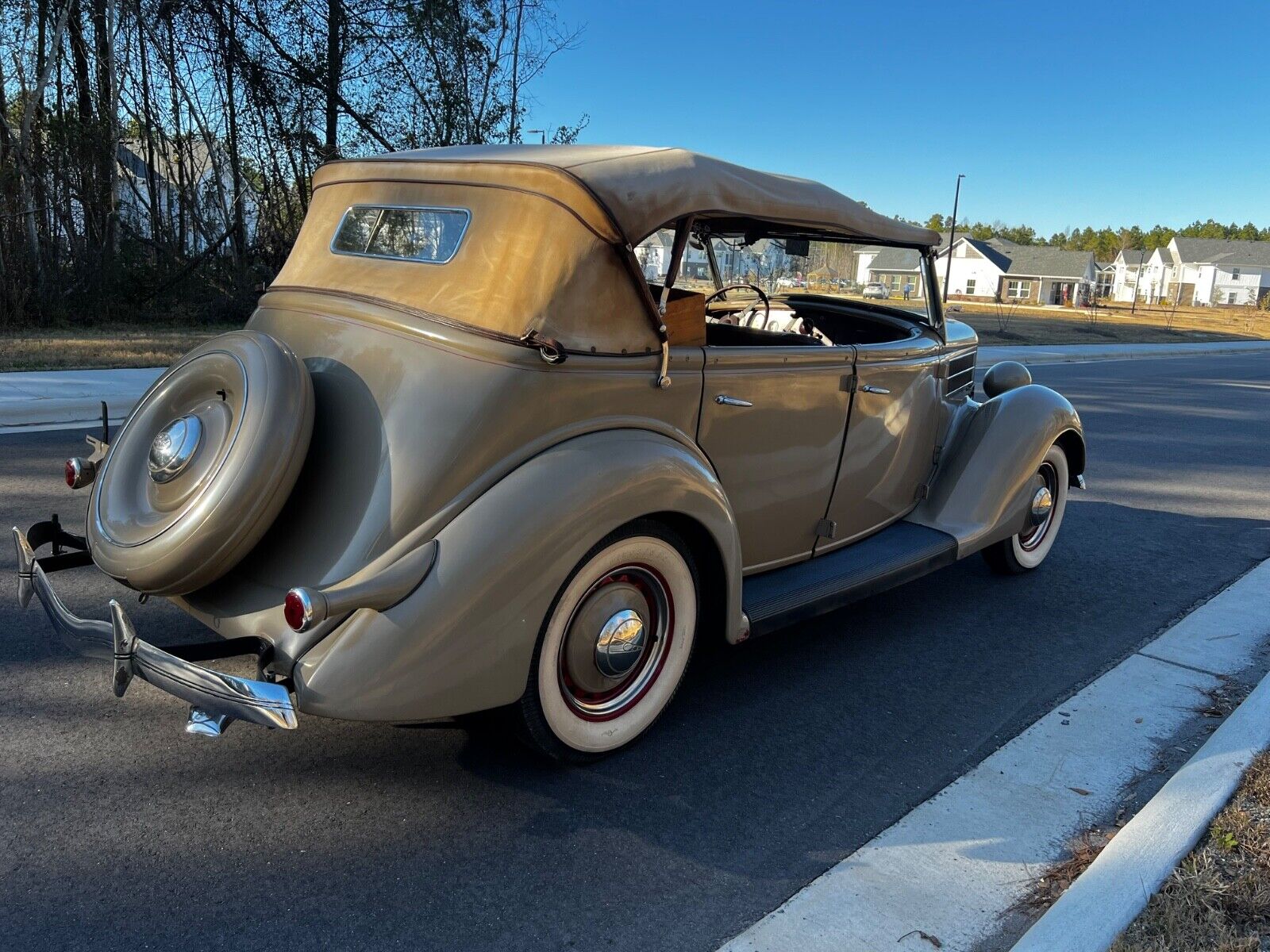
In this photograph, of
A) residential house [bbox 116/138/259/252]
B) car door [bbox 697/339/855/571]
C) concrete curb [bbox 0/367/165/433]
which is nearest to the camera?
car door [bbox 697/339/855/571]

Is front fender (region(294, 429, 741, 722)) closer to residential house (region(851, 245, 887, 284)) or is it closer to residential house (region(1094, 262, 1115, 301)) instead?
residential house (region(851, 245, 887, 284))

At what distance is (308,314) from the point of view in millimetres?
3195

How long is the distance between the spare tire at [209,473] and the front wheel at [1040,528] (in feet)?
11.6

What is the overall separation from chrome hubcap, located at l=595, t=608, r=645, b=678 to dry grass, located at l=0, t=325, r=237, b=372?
28.9 ft

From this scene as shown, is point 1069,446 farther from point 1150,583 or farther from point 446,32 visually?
point 446,32

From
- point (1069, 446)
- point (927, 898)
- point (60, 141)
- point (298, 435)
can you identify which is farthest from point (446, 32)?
point (927, 898)

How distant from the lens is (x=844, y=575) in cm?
363

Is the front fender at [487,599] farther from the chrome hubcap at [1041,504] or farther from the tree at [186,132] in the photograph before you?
the tree at [186,132]

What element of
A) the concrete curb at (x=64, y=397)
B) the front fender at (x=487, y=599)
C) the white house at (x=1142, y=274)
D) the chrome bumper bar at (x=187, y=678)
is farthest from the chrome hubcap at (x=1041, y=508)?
the white house at (x=1142, y=274)

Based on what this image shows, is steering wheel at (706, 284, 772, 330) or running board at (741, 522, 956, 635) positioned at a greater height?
steering wheel at (706, 284, 772, 330)

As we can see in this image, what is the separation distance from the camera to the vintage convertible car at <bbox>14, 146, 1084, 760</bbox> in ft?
8.06

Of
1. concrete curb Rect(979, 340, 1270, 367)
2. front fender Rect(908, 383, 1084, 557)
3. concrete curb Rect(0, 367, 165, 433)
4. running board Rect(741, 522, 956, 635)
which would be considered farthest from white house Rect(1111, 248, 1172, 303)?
running board Rect(741, 522, 956, 635)

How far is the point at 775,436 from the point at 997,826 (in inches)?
56.4

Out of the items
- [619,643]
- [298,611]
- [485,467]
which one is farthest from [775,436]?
[298,611]
